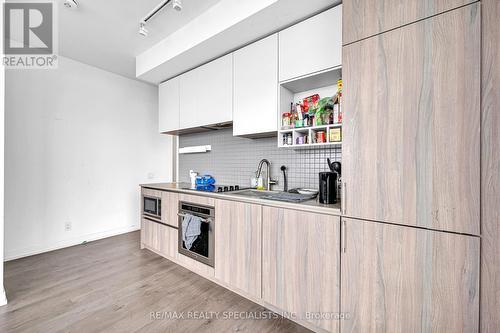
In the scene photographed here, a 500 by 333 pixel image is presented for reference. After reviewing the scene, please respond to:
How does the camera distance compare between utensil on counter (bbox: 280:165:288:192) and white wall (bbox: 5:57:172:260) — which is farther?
white wall (bbox: 5:57:172:260)

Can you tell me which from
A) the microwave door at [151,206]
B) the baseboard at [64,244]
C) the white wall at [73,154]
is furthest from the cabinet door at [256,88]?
the baseboard at [64,244]

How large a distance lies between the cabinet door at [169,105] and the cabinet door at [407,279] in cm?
251

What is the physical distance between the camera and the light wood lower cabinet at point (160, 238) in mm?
2541

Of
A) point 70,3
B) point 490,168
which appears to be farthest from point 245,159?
point 70,3

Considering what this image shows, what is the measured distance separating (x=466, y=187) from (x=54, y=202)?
4168mm

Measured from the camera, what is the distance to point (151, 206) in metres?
2.85

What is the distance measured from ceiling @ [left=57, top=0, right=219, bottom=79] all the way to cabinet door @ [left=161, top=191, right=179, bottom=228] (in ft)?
6.06

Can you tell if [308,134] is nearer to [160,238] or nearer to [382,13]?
[382,13]

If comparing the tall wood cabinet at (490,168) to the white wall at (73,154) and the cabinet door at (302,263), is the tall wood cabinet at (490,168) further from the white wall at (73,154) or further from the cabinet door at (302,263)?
the white wall at (73,154)

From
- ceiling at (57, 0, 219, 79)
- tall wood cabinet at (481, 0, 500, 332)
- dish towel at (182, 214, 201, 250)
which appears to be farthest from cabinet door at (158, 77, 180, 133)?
tall wood cabinet at (481, 0, 500, 332)

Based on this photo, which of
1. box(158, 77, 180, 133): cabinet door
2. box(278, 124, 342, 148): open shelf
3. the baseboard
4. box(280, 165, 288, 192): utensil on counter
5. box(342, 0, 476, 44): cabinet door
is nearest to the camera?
box(342, 0, 476, 44): cabinet door

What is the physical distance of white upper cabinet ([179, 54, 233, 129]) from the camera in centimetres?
234

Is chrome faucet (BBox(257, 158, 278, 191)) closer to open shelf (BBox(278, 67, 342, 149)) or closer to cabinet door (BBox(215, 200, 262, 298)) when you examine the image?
open shelf (BBox(278, 67, 342, 149))

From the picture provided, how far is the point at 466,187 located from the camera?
1.00m
